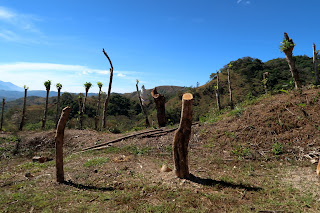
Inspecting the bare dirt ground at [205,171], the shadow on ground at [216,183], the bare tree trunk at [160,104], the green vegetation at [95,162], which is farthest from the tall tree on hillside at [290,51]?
the green vegetation at [95,162]

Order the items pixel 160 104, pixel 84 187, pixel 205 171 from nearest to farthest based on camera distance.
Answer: pixel 84 187 → pixel 205 171 → pixel 160 104

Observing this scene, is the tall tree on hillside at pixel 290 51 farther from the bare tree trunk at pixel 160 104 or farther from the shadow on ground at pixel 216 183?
the shadow on ground at pixel 216 183

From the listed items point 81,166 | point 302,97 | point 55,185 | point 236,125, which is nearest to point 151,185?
point 55,185

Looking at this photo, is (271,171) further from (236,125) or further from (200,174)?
(236,125)

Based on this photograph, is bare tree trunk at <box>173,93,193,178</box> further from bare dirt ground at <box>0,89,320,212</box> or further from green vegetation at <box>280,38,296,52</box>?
green vegetation at <box>280,38,296,52</box>

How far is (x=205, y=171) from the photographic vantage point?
→ 571 cm

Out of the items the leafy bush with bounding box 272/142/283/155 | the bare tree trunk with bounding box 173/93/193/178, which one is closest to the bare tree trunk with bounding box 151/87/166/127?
the leafy bush with bounding box 272/142/283/155

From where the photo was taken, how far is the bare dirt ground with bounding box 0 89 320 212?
12.7 feet

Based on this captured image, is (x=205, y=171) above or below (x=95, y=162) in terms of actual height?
above

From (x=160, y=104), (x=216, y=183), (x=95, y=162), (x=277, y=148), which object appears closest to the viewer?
(x=216, y=183)

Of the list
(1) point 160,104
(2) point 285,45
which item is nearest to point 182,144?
(1) point 160,104

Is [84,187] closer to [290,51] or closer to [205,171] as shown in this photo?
[205,171]

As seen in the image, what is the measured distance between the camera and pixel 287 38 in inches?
378

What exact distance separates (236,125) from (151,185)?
5.72 metres
